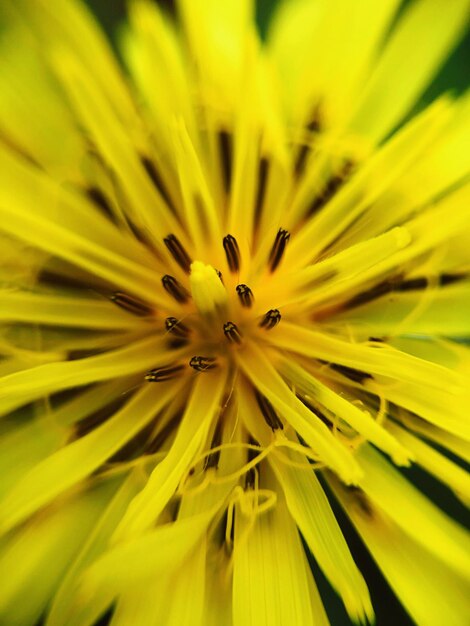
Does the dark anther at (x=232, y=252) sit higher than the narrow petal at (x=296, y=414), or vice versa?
the dark anther at (x=232, y=252)

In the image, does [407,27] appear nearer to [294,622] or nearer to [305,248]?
[305,248]

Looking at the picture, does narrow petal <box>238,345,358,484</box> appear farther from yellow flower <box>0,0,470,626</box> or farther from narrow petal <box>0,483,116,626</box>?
narrow petal <box>0,483,116,626</box>

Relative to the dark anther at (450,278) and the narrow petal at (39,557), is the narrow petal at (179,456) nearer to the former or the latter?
the narrow petal at (39,557)

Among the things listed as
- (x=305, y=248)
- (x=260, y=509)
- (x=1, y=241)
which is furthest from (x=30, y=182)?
(x=260, y=509)

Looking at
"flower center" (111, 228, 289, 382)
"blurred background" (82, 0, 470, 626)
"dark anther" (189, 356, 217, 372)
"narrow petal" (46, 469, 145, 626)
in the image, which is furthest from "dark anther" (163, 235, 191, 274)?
"blurred background" (82, 0, 470, 626)

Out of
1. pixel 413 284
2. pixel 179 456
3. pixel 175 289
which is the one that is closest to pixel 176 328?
pixel 175 289

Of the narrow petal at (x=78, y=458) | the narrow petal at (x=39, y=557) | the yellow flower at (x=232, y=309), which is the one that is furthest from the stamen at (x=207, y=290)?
the narrow petal at (x=39, y=557)

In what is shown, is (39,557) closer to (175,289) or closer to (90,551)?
(90,551)

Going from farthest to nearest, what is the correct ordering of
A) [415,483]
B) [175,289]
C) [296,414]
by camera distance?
[415,483], [175,289], [296,414]
